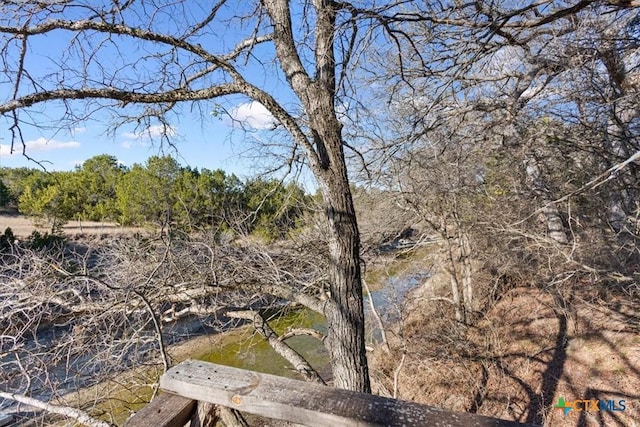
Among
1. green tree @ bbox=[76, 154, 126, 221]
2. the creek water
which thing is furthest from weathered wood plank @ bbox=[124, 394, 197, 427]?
green tree @ bbox=[76, 154, 126, 221]

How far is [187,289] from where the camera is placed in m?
3.32

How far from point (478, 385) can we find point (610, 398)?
5.79 feet

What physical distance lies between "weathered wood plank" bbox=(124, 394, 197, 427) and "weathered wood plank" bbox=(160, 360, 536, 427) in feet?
0.11

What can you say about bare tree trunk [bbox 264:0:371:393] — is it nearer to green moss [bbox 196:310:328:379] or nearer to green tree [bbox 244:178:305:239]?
green tree [bbox 244:178:305:239]

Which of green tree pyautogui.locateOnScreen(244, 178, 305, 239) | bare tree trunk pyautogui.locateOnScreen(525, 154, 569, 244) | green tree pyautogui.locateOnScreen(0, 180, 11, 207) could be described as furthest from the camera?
green tree pyautogui.locateOnScreen(0, 180, 11, 207)

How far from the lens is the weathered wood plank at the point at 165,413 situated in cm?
104

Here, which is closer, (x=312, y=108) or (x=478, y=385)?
(x=312, y=108)

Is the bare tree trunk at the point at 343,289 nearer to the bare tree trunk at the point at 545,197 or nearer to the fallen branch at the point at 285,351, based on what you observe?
the fallen branch at the point at 285,351

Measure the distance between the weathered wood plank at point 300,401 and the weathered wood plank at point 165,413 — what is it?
0.03 meters

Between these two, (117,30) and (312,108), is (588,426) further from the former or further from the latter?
(117,30)

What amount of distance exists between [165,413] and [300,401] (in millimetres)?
461

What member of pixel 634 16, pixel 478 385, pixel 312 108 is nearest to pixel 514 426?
pixel 312 108

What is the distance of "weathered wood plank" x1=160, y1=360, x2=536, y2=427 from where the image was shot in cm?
88

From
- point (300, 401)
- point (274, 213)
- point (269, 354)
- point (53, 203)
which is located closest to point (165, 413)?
point (300, 401)
